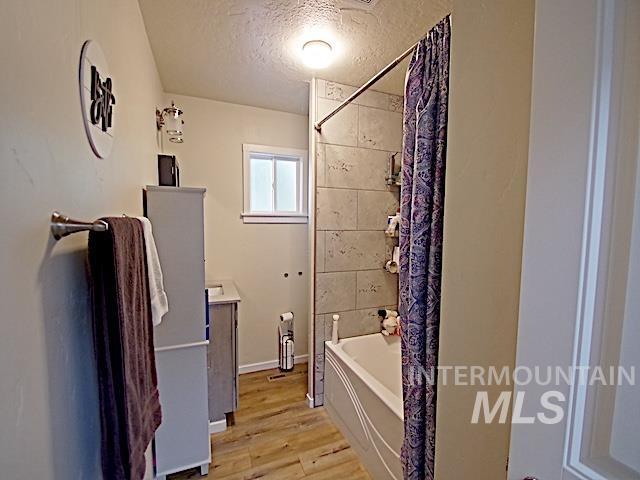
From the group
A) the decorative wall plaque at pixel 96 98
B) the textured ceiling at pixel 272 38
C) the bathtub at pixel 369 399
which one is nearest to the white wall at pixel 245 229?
the textured ceiling at pixel 272 38

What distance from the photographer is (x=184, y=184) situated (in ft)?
8.65

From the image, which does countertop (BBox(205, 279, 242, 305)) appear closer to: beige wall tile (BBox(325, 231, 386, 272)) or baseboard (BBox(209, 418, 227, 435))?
beige wall tile (BBox(325, 231, 386, 272))

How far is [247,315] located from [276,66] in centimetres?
221

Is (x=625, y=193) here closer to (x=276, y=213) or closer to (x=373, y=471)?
(x=373, y=471)

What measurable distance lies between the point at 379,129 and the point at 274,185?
1.18 metres

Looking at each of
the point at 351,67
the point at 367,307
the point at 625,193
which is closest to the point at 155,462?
the point at 367,307

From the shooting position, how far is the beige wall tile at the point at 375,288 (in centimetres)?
249

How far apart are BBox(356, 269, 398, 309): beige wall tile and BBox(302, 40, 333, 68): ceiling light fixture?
1.62 m

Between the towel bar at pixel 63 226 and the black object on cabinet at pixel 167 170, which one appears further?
the black object on cabinet at pixel 167 170

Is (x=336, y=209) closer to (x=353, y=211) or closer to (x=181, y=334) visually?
(x=353, y=211)

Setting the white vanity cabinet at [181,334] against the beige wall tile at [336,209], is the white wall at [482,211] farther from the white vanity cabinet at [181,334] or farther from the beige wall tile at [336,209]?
the beige wall tile at [336,209]

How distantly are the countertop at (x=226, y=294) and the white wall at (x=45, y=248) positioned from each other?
1.24m

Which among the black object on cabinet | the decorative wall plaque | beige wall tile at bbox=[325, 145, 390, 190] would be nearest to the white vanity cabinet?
the black object on cabinet

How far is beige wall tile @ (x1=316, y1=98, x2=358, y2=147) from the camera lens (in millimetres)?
2299
